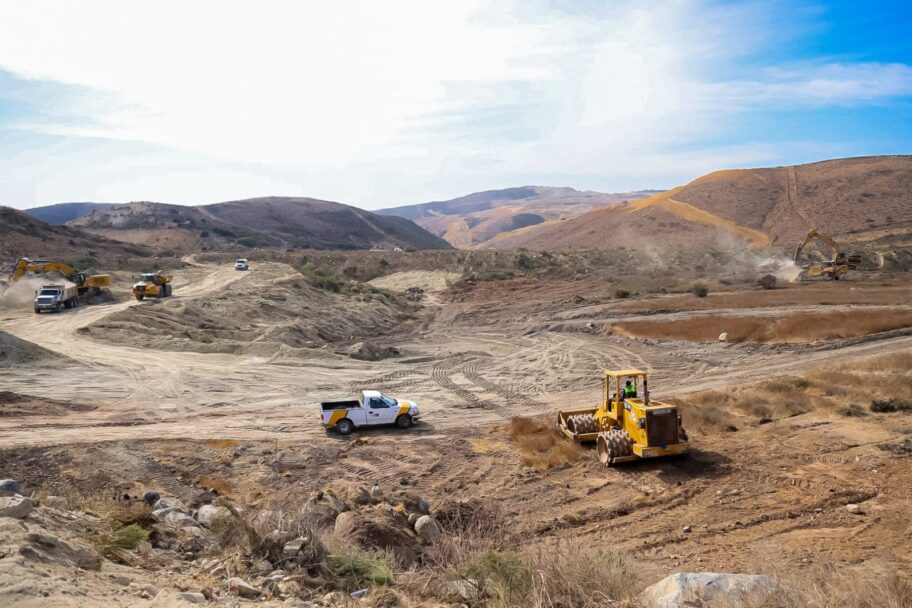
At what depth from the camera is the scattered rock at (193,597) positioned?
20.4 feet

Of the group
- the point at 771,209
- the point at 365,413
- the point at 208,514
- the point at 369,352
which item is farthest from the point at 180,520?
the point at 771,209

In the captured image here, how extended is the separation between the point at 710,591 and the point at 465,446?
37.5 ft

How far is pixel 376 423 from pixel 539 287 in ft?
123

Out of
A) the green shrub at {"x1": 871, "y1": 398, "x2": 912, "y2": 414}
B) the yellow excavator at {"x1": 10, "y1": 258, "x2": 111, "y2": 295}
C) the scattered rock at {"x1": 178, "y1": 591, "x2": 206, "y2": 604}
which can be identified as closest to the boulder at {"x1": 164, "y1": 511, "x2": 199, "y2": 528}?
the scattered rock at {"x1": 178, "y1": 591, "x2": 206, "y2": 604}

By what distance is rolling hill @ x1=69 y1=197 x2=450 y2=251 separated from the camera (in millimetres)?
108438

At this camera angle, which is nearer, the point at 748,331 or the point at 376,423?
the point at 376,423

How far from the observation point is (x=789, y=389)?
21391 millimetres

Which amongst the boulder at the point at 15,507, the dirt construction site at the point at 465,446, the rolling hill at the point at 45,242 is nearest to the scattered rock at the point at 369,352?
the dirt construction site at the point at 465,446

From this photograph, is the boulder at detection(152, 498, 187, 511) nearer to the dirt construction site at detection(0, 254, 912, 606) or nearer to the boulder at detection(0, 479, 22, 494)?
the dirt construction site at detection(0, 254, 912, 606)

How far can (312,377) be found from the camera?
89.4 ft

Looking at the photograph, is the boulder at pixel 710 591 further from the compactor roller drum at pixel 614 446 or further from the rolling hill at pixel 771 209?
the rolling hill at pixel 771 209

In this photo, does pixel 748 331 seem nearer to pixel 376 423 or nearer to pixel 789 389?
pixel 789 389

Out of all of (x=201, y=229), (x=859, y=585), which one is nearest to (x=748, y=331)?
(x=859, y=585)

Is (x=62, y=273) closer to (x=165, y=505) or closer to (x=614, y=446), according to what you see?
(x=165, y=505)
